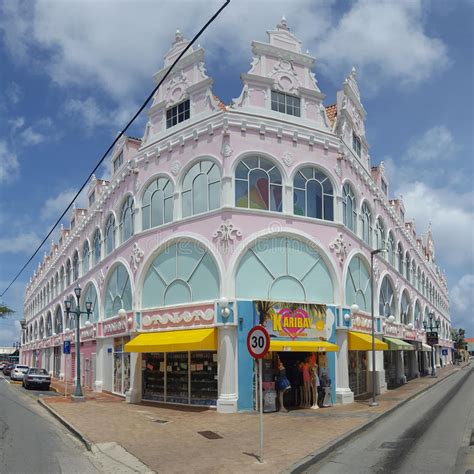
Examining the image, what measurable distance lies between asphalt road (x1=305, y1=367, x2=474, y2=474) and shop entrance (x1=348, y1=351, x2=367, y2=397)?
493cm

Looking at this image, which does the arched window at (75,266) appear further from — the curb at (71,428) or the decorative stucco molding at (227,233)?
the decorative stucco molding at (227,233)

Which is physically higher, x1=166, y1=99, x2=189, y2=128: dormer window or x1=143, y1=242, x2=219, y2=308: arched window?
x1=166, y1=99, x2=189, y2=128: dormer window

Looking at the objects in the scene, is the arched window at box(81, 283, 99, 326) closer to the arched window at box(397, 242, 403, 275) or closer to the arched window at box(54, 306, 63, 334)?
the arched window at box(54, 306, 63, 334)

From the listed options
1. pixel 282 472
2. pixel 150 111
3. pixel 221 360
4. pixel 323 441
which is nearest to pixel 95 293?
pixel 150 111

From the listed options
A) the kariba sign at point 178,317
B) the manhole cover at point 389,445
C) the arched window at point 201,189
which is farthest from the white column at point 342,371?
the manhole cover at point 389,445

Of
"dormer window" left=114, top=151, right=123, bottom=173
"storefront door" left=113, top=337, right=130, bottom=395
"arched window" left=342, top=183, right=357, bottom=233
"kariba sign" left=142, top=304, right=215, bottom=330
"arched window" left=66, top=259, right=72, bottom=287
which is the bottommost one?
"storefront door" left=113, top=337, right=130, bottom=395

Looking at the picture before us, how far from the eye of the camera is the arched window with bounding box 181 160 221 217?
22906 mm

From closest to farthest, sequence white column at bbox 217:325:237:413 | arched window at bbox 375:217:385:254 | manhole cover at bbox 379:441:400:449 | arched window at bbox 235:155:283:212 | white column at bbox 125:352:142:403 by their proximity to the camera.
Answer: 1. manhole cover at bbox 379:441:400:449
2. white column at bbox 217:325:237:413
3. arched window at bbox 235:155:283:212
4. white column at bbox 125:352:142:403
5. arched window at bbox 375:217:385:254

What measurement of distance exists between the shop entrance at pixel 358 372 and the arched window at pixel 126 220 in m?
12.5

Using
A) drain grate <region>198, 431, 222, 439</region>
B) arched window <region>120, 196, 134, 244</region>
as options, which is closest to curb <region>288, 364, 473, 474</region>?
drain grate <region>198, 431, 222, 439</region>

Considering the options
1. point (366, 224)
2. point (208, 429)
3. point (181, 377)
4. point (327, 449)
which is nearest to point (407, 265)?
point (366, 224)

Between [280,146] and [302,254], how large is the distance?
4738 millimetres

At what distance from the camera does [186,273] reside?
917 inches

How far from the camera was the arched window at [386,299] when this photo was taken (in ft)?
110
